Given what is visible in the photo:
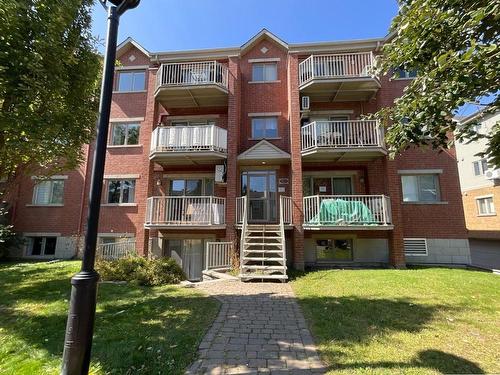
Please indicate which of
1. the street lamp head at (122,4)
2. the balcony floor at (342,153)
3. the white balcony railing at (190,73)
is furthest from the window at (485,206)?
the street lamp head at (122,4)

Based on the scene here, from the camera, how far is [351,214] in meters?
11.9

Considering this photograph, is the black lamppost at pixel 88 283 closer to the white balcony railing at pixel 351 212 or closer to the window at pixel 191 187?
the white balcony railing at pixel 351 212

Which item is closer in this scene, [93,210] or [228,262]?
[93,210]

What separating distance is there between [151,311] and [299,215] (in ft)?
25.3

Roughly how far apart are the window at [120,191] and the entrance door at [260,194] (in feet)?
19.5

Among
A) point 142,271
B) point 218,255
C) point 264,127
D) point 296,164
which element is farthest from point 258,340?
point 264,127

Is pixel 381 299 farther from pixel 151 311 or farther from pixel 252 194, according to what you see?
pixel 252 194

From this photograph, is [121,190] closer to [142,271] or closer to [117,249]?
[117,249]

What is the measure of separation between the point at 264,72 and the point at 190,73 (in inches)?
161

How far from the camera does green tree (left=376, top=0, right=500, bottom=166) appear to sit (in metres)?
4.68

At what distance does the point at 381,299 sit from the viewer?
7148mm

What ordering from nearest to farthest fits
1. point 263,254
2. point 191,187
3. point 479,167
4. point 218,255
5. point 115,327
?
point 115,327, point 263,254, point 218,255, point 191,187, point 479,167

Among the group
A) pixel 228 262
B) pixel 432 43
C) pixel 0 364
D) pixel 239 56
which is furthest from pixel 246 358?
pixel 239 56

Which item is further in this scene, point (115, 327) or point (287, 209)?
point (287, 209)
